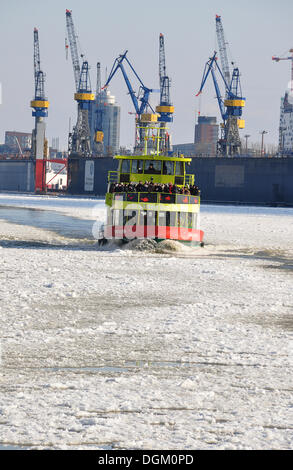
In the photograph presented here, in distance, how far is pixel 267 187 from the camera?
10388cm

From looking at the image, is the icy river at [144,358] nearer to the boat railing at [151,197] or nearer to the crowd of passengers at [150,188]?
the boat railing at [151,197]

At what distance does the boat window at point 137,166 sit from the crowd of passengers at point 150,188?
1.14 m

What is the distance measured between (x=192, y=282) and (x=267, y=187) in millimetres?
87851

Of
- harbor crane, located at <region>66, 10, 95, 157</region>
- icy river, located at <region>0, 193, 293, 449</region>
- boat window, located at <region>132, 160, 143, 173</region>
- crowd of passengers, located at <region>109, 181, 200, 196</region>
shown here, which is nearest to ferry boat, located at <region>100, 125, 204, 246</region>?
crowd of passengers, located at <region>109, 181, 200, 196</region>

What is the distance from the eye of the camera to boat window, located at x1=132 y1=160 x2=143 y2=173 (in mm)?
33625

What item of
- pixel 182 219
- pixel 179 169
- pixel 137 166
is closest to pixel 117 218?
pixel 182 219

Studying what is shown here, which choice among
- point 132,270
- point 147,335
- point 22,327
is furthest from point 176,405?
point 132,270

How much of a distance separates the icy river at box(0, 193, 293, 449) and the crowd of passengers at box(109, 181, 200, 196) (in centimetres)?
936

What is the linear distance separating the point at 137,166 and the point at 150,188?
4175 mm

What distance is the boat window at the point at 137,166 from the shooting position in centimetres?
3362

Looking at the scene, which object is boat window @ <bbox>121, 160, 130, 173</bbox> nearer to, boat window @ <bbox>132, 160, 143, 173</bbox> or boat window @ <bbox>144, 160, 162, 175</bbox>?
boat window @ <bbox>132, 160, 143, 173</bbox>

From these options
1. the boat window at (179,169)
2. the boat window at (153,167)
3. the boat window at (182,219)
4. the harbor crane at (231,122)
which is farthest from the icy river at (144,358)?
the harbor crane at (231,122)

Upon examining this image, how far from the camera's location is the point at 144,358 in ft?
32.2
